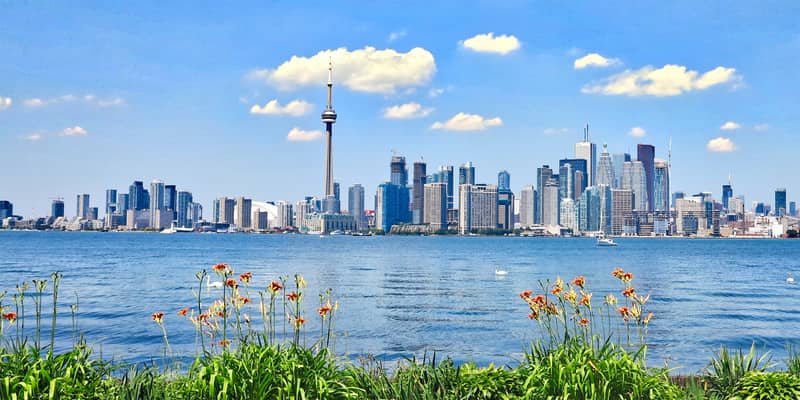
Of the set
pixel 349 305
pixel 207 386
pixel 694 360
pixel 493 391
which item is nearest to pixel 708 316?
pixel 694 360

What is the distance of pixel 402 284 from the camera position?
53.6 m

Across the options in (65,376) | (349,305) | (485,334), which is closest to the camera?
(65,376)

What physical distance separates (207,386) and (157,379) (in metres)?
1.18

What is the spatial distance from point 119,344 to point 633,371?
20.5 meters

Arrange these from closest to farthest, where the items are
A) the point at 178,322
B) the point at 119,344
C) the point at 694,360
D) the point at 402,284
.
Answer: the point at 694,360 → the point at 119,344 → the point at 178,322 → the point at 402,284

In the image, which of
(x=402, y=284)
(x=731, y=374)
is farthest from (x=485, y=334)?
(x=402, y=284)

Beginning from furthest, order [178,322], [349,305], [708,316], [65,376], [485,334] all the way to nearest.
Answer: [349,305], [708,316], [178,322], [485,334], [65,376]

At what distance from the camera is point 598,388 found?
27.3 ft

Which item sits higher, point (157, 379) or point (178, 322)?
point (157, 379)

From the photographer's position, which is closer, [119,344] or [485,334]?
[119,344]

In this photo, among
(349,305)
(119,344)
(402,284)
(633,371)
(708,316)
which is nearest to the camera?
(633,371)

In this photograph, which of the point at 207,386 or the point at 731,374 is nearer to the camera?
the point at 207,386

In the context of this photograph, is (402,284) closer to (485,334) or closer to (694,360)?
(485,334)

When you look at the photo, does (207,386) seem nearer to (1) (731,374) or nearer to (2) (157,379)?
(2) (157,379)
